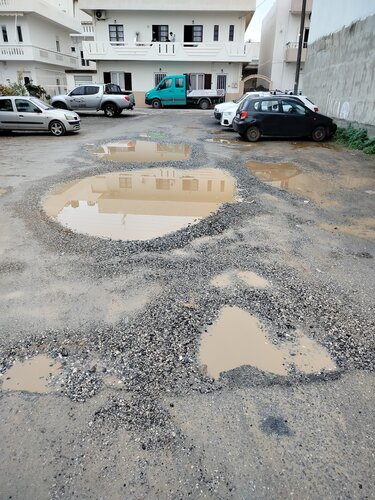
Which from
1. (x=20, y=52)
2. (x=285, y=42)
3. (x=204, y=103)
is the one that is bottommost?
(x=204, y=103)

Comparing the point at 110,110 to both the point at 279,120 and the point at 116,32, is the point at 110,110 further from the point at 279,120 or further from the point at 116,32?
the point at 116,32

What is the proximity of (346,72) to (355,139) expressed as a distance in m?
3.59

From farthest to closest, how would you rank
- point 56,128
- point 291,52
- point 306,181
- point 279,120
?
point 291,52
point 56,128
point 279,120
point 306,181

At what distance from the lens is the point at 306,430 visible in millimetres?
2596

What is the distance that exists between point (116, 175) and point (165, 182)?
1365 mm

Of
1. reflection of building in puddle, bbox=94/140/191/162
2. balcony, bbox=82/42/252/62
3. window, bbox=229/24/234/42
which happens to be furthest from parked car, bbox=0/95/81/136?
window, bbox=229/24/234/42

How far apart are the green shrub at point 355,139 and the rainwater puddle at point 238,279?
33.6ft

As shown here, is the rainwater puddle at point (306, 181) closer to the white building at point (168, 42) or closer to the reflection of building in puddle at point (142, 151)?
the reflection of building in puddle at point (142, 151)

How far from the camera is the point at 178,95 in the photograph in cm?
2983

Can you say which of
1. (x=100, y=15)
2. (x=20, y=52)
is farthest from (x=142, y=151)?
(x=20, y=52)

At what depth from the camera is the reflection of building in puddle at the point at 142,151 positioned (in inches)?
455

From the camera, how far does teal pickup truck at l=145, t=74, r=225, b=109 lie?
29628 millimetres

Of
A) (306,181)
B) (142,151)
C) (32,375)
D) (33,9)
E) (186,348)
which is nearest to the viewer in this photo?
(32,375)

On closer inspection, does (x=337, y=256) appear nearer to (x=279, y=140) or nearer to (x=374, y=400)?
(x=374, y=400)
